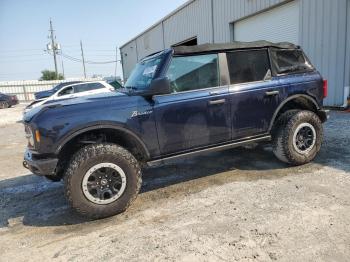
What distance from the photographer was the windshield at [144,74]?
4312 millimetres

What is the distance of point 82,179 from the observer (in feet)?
11.7

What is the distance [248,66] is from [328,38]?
21.4ft

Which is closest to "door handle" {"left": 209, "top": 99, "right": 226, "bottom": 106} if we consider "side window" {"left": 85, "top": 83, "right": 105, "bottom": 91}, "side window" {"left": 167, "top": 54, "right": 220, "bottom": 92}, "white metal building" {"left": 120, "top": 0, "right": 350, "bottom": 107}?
"side window" {"left": 167, "top": 54, "right": 220, "bottom": 92}

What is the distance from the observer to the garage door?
11.1m

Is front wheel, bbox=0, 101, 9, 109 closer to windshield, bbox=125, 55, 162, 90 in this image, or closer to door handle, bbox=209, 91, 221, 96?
windshield, bbox=125, 55, 162, 90

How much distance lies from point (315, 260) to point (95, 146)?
249 cm

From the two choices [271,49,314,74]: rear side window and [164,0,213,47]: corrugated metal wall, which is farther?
[164,0,213,47]: corrugated metal wall

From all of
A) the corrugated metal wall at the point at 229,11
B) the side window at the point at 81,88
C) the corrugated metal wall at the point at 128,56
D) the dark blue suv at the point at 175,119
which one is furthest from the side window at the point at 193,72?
the corrugated metal wall at the point at 128,56

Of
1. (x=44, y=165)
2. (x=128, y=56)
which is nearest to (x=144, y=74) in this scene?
(x=44, y=165)

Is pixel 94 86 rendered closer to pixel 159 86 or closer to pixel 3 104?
pixel 159 86

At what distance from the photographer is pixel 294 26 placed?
1108 centimetres

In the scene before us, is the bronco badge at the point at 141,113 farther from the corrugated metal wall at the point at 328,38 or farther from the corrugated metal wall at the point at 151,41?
the corrugated metal wall at the point at 151,41

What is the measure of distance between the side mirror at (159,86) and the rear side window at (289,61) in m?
1.90

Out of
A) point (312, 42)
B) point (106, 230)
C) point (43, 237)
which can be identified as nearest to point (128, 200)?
point (106, 230)
